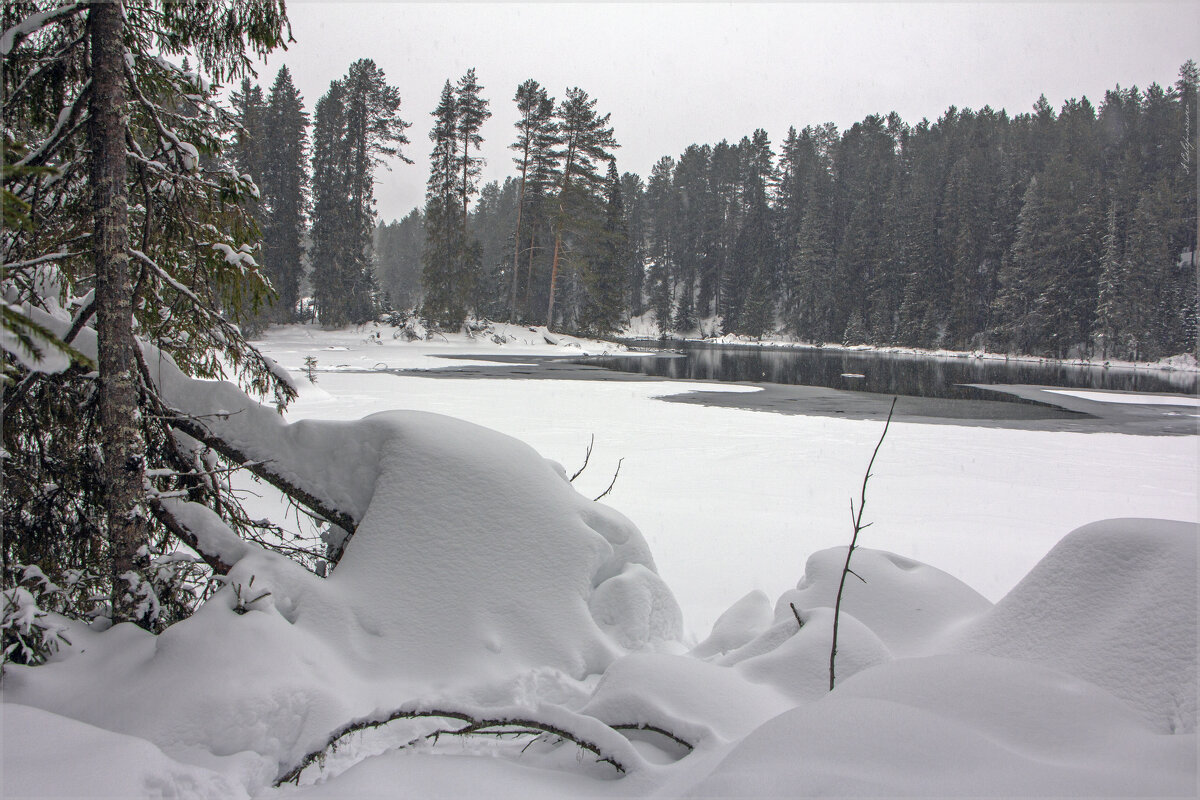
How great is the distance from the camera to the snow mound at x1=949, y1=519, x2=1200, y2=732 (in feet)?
5.83

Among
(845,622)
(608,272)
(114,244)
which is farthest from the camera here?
(608,272)

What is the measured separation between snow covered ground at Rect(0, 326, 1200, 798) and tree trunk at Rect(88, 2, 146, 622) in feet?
1.41

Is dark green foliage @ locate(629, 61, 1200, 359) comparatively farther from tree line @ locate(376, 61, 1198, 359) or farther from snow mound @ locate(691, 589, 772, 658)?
snow mound @ locate(691, 589, 772, 658)

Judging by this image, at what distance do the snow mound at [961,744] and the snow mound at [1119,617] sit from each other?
0.70 ft

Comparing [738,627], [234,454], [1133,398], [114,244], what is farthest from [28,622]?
[1133,398]

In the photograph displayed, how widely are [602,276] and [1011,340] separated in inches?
1321

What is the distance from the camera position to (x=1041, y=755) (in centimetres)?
153

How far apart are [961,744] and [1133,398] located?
83.4ft

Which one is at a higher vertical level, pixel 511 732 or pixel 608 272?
pixel 608 272

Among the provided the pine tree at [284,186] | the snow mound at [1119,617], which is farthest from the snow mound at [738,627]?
the pine tree at [284,186]

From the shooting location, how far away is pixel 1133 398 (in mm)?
20766

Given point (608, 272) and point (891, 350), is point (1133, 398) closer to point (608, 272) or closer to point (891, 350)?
point (608, 272)

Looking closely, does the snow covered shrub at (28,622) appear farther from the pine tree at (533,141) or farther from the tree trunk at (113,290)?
the pine tree at (533,141)

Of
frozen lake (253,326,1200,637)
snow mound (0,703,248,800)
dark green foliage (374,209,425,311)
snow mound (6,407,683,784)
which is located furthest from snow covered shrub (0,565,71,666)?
dark green foliage (374,209,425,311)
